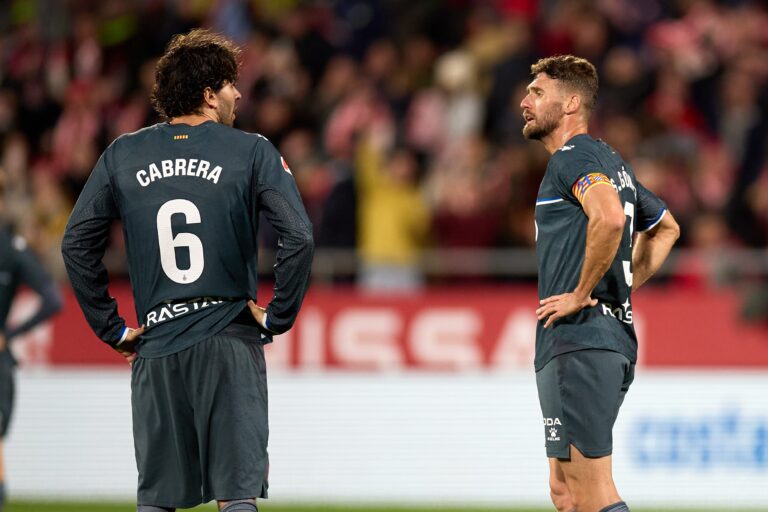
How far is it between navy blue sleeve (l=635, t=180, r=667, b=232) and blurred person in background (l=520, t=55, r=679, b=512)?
0.68 ft

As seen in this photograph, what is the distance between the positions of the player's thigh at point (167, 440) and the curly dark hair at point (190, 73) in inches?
41.4

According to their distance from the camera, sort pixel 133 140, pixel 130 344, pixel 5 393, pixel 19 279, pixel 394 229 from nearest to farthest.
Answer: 1. pixel 133 140
2. pixel 130 344
3. pixel 5 393
4. pixel 19 279
5. pixel 394 229

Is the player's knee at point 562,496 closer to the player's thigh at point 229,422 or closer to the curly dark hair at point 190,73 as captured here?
the player's thigh at point 229,422

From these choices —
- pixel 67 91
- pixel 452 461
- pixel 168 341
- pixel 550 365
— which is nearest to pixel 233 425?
pixel 168 341

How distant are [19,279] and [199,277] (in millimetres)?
4393

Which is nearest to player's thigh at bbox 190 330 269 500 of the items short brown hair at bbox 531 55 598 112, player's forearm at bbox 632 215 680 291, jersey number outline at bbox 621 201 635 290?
jersey number outline at bbox 621 201 635 290

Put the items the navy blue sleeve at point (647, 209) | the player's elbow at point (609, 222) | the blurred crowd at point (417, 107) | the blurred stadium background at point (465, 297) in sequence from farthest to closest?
the blurred crowd at point (417, 107) < the blurred stadium background at point (465, 297) < the navy blue sleeve at point (647, 209) < the player's elbow at point (609, 222)

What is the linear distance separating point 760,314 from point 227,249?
7270 millimetres

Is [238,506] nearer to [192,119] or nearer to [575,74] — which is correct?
[192,119]

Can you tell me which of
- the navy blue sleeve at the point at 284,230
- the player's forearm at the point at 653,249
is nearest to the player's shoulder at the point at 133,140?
the navy blue sleeve at the point at 284,230

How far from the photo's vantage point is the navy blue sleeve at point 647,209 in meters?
6.57

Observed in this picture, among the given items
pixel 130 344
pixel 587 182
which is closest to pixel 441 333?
pixel 587 182

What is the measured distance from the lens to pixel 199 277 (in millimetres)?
5555

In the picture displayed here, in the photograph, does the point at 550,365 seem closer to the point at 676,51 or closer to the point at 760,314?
the point at 760,314
